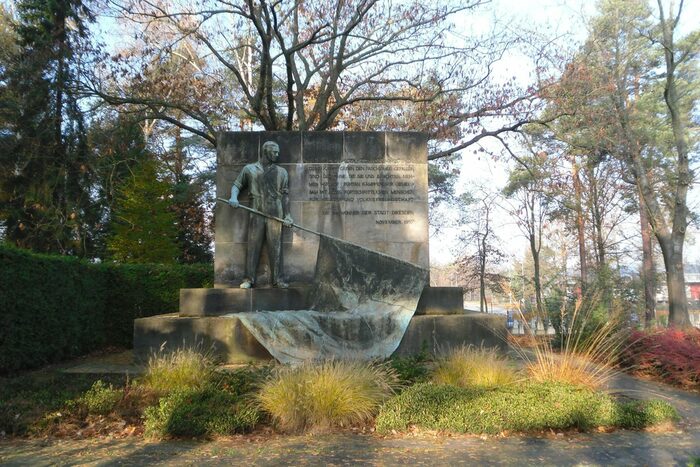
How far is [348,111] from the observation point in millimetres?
25828

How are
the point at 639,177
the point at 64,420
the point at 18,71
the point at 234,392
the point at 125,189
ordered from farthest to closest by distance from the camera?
the point at 125,189 < the point at 639,177 < the point at 18,71 < the point at 234,392 < the point at 64,420

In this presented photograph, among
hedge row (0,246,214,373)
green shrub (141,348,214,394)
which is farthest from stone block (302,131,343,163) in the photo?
hedge row (0,246,214,373)

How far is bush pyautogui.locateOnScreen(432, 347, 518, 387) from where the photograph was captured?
6.57m

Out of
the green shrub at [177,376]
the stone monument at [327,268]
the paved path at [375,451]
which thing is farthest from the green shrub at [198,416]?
the stone monument at [327,268]

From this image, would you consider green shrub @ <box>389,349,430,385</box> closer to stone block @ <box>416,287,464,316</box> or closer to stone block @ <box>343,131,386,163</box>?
stone block @ <box>416,287,464,316</box>

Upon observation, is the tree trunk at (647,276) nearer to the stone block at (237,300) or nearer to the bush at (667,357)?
the bush at (667,357)

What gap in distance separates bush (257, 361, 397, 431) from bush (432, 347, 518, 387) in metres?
→ 1.33

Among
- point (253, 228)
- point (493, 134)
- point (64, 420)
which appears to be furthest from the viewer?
point (493, 134)

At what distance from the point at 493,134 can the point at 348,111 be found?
8686 millimetres

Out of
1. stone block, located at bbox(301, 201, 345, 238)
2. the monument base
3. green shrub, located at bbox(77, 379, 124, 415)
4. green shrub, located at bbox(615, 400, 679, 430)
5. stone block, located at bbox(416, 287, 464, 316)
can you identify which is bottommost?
green shrub, located at bbox(615, 400, 679, 430)

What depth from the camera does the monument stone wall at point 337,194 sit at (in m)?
10.6

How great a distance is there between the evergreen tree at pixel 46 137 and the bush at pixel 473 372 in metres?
13.9

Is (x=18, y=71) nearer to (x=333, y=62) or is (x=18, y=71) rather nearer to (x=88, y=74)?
(x=88, y=74)

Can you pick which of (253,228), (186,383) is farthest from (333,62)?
(186,383)
